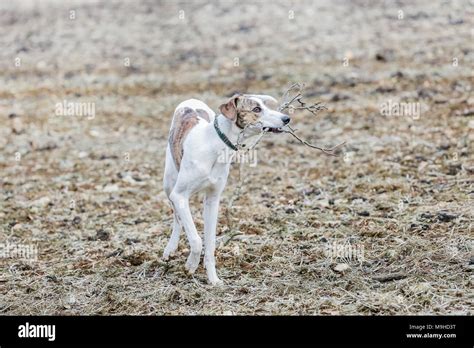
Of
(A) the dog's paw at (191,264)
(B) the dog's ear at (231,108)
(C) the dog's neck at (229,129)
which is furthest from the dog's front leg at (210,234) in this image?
(B) the dog's ear at (231,108)

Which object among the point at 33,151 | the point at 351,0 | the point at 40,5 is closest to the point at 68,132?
the point at 33,151

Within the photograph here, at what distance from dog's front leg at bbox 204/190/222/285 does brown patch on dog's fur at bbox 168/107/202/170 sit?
1.45 feet

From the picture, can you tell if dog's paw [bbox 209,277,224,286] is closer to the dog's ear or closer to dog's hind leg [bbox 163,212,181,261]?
dog's hind leg [bbox 163,212,181,261]

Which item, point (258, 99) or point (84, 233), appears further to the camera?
point (84, 233)

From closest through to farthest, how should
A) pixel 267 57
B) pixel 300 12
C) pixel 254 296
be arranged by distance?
pixel 254 296, pixel 267 57, pixel 300 12

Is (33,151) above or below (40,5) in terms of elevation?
below

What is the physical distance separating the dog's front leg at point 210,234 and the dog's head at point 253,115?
2.50 feet

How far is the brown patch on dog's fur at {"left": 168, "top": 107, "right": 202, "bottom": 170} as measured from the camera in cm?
625

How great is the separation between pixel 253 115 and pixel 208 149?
0.49m

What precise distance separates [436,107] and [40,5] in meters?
15.7

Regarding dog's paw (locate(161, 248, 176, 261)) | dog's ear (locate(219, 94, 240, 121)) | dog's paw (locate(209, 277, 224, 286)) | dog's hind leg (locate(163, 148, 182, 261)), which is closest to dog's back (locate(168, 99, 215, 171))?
dog's hind leg (locate(163, 148, 182, 261))

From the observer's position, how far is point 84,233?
7973 millimetres
